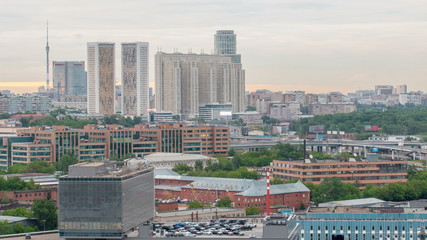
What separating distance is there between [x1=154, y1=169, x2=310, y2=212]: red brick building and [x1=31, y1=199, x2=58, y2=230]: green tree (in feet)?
46.6

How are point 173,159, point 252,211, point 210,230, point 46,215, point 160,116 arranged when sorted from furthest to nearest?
point 160,116
point 173,159
point 252,211
point 46,215
point 210,230

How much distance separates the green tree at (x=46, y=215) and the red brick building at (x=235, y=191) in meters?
14.2

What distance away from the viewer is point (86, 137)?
382 ft

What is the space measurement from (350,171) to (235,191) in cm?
1481

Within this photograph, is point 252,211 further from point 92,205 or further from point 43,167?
point 43,167

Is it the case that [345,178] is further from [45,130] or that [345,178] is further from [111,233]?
[111,233]

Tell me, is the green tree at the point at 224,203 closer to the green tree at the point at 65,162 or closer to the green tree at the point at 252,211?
the green tree at the point at 252,211

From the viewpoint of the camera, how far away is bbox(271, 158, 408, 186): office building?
299ft

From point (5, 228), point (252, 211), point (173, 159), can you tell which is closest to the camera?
point (5, 228)

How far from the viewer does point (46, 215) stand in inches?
2598

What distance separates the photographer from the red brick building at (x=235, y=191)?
7678 centimetres

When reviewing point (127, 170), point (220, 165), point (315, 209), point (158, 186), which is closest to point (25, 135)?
point (220, 165)

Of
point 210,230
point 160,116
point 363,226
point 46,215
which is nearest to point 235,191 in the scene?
point 46,215

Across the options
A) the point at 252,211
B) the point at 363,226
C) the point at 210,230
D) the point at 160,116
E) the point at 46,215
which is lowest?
the point at 252,211
